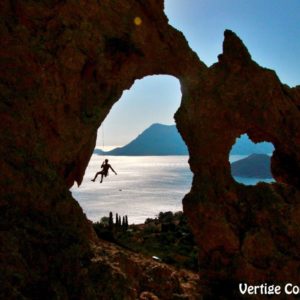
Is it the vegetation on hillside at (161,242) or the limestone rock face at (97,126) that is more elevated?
the limestone rock face at (97,126)

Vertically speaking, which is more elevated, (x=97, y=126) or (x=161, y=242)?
(x=97, y=126)

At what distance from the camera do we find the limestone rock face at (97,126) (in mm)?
7609

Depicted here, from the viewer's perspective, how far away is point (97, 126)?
13930 mm

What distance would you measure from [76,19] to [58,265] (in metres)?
8.93

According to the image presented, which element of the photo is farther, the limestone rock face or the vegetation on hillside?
the vegetation on hillside

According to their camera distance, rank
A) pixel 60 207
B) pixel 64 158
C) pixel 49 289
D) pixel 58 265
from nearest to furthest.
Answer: pixel 49 289
pixel 58 265
pixel 60 207
pixel 64 158

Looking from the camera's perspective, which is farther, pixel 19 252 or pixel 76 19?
pixel 76 19

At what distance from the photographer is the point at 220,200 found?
15.2 metres

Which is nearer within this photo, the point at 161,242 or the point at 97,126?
the point at 97,126

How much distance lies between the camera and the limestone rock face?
7.61 m

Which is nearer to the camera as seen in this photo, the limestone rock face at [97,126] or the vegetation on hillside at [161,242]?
the limestone rock face at [97,126]

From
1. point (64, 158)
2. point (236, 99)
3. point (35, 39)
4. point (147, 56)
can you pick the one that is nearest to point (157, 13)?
point (147, 56)

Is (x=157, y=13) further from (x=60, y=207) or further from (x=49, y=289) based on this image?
(x=49, y=289)

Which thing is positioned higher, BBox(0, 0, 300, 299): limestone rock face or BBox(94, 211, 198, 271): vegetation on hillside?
BBox(0, 0, 300, 299): limestone rock face
